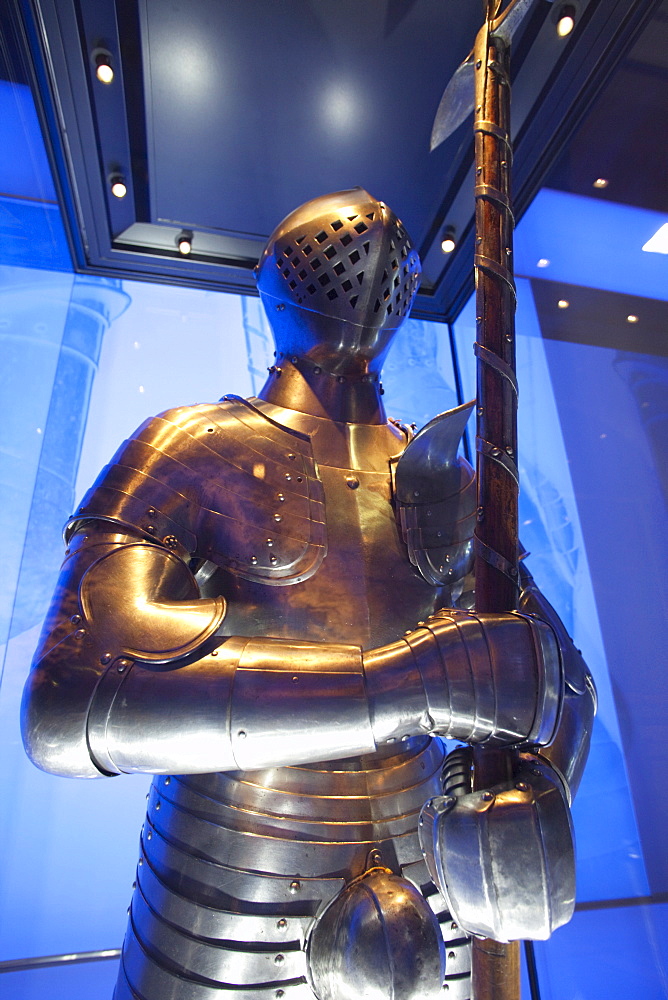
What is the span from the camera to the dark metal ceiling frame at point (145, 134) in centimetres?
207

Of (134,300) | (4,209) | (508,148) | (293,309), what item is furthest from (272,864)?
(134,300)

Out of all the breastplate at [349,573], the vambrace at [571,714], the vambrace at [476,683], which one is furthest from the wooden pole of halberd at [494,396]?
the breastplate at [349,573]

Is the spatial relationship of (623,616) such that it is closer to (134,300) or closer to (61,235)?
(134,300)

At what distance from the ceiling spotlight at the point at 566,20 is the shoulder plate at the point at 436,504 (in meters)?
1.34

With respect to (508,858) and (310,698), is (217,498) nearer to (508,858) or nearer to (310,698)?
(310,698)

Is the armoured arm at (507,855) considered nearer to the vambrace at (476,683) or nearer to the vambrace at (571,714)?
the vambrace at (476,683)

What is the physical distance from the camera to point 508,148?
57.6 inches

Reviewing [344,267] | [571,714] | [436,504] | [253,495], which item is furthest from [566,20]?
[571,714]

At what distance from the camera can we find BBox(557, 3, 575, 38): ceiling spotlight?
6.64 feet

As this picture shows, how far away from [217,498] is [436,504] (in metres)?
0.60

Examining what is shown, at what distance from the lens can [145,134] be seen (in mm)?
2438

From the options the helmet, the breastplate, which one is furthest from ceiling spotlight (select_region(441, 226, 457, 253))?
the breastplate

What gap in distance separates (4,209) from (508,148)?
1498 mm

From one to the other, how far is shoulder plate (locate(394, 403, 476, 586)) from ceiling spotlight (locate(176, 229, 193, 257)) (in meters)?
1.59
